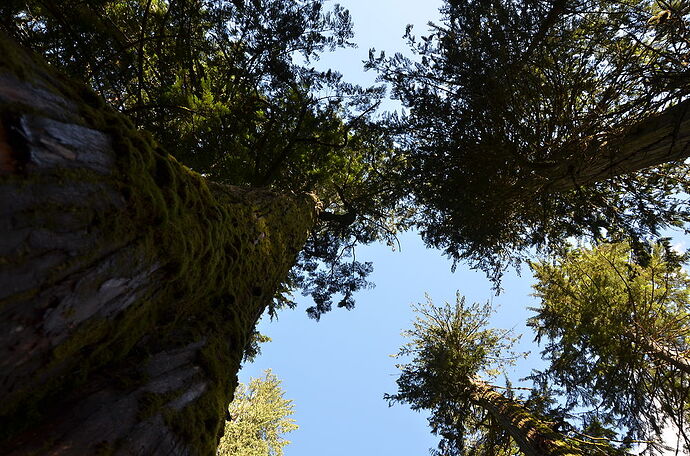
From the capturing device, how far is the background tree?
3943mm

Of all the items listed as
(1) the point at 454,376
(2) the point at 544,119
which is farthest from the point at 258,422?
(2) the point at 544,119

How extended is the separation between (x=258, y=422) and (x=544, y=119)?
14407 mm

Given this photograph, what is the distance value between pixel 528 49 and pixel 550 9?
1.52 feet

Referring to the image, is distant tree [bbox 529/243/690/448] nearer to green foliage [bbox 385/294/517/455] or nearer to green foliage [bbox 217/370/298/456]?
green foliage [bbox 385/294/517/455]

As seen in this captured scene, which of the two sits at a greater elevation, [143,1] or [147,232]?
[143,1]

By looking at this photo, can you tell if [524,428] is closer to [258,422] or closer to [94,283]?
[94,283]

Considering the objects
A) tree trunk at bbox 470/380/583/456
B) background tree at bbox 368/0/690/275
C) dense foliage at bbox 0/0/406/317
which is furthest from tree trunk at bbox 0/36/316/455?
tree trunk at bbox 470/380/583/456

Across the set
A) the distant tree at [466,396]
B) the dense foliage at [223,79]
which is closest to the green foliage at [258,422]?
the distant tree at [466,396]

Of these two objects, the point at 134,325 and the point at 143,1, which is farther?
the point at 143,1

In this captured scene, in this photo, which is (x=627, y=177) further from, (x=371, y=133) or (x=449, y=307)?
(x=449, y=307)

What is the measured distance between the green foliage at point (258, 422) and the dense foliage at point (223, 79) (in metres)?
10.5

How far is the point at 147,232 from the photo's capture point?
1321 mm

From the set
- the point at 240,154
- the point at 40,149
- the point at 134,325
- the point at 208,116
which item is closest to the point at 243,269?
the point at 134,325

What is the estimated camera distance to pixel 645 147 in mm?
3959
